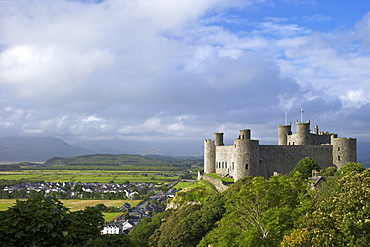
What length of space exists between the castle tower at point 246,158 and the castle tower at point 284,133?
7837mm

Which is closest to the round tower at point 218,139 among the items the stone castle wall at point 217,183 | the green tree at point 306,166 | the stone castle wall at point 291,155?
the stone castle wall at point 217,183

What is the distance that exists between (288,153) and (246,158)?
623 centimetres

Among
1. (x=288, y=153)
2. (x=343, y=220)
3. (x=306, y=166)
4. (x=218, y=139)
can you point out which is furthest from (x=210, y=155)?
(x=343, y=220)

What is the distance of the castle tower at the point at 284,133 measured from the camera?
165 feet

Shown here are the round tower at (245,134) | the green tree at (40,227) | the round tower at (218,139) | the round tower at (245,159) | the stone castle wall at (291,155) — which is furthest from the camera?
the round tower at (218,139)

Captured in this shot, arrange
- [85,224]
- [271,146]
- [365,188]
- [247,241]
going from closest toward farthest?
[85,224] → [365,188] → [247,241] → [271,146]

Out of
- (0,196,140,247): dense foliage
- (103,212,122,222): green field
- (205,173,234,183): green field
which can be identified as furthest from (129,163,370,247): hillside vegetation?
(103,212,122,222): green field

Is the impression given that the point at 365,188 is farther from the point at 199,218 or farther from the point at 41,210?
the point at 199,218

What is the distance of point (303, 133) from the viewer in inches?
1859

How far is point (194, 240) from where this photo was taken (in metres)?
36.1

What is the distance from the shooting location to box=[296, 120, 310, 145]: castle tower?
47.2m

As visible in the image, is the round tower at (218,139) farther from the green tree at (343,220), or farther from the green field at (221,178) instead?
the green tree at (343,220)

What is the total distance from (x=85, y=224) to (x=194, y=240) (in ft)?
86.9

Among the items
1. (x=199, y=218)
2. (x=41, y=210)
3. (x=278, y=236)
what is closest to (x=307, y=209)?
(x=278, y=236)
